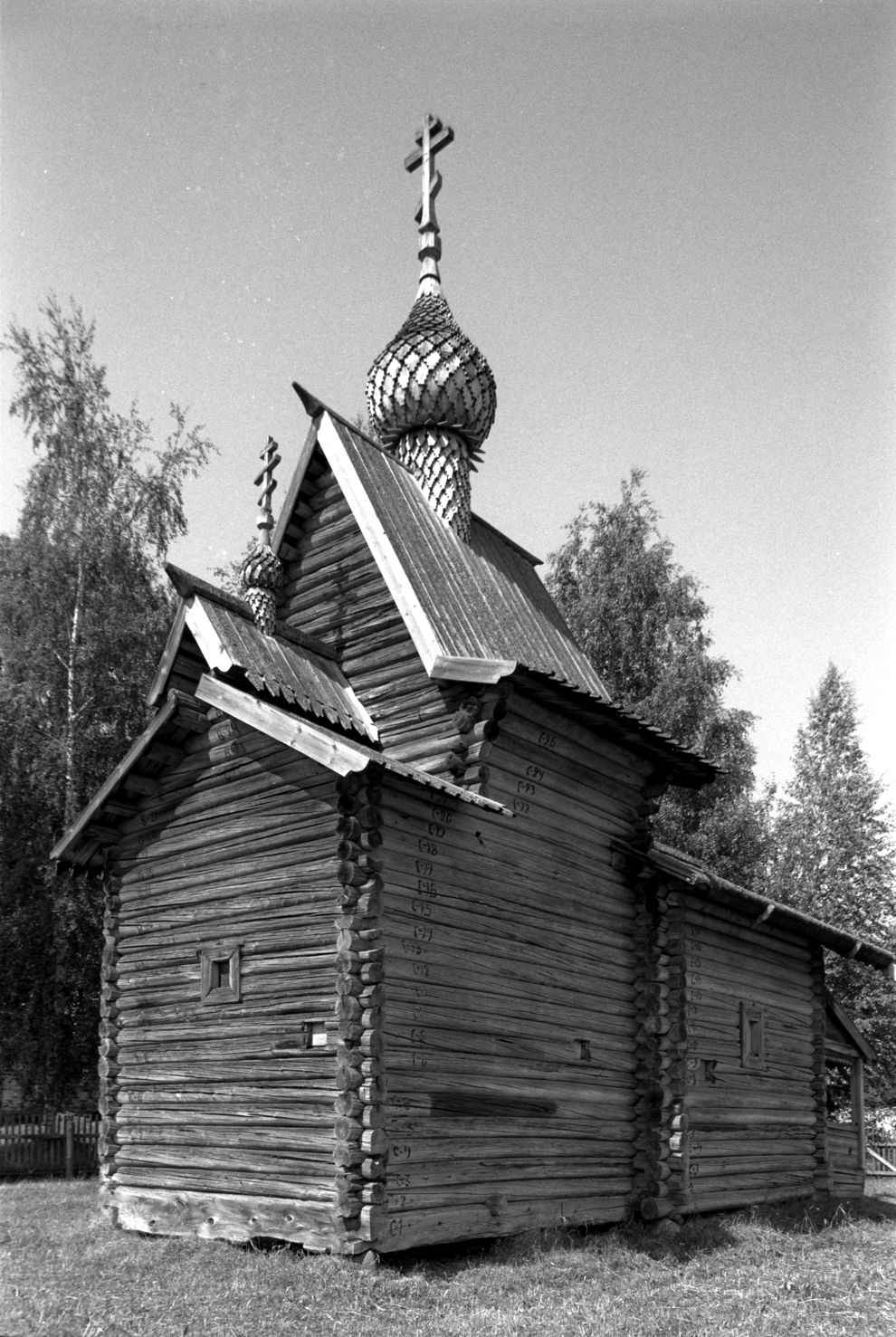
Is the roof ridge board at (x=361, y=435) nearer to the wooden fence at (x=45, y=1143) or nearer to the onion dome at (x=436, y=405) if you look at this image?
the onion dome at (x=436, y=405)

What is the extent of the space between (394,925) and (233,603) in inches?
166

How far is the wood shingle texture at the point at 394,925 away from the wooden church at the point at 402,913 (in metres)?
0.03

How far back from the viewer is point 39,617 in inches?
994

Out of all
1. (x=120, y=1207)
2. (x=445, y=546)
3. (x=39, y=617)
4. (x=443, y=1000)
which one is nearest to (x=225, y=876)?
(x=443, y=1000)

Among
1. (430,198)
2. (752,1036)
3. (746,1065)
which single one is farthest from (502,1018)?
(430,198)

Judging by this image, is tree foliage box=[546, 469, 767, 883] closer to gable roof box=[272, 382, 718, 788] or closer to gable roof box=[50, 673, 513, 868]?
gable roof box=[272, 382, 718, 788]

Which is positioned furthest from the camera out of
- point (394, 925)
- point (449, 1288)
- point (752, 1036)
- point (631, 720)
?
point (752, 1036)

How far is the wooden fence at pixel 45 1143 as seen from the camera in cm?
2262

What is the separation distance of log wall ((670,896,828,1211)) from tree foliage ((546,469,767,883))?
1241 centimetres

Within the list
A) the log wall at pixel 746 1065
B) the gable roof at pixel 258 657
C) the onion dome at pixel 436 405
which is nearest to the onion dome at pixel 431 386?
the onion dome at pixel 436 405

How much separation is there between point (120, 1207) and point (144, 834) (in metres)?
3.87

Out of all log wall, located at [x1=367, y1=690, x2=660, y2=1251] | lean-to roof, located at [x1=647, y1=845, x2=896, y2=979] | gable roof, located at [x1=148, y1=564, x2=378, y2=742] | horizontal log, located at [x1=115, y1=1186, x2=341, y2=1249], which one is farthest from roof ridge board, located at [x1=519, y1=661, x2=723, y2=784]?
horizontal log, located at [x1=115, y1=1186, x2=341, y2=1249]

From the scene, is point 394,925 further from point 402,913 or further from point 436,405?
point 436,405

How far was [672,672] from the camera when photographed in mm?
32531
